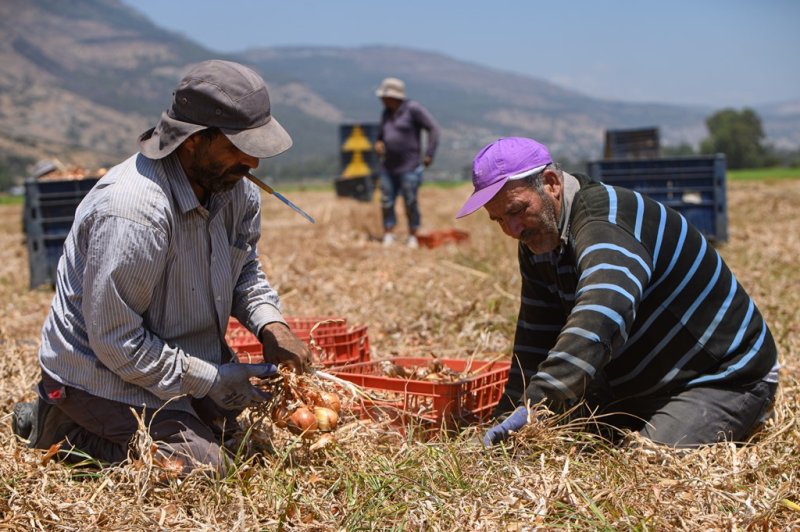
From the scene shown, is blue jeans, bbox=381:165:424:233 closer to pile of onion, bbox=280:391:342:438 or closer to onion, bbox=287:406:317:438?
pile of onion, bbox=280:391:342:438

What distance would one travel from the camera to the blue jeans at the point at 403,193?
Answer: 9.72m

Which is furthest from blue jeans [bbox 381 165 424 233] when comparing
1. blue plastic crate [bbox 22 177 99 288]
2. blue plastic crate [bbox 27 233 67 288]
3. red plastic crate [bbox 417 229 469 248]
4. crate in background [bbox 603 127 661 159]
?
crate in background [bbox 603 127 661 159]

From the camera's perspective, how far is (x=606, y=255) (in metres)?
2.77

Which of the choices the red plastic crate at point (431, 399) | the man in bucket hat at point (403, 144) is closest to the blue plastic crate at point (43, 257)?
the man in bucket hat at point (403, 144)

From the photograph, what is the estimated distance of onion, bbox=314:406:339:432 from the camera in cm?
310

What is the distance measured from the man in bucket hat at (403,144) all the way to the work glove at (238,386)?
21.2 feet

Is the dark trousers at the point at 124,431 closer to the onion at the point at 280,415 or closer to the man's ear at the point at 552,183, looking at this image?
the onion at the point at 280,415

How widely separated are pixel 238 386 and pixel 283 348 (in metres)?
0.24

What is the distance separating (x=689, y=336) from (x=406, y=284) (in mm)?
3915

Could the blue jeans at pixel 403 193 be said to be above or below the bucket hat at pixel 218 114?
below

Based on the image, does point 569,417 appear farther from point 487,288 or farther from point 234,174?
point 487,288

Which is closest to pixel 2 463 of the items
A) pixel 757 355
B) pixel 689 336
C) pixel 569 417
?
pixel 569 417

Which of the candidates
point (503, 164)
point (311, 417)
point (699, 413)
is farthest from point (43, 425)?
point (699, 413)

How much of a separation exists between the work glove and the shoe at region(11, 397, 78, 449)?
613 millimetres
